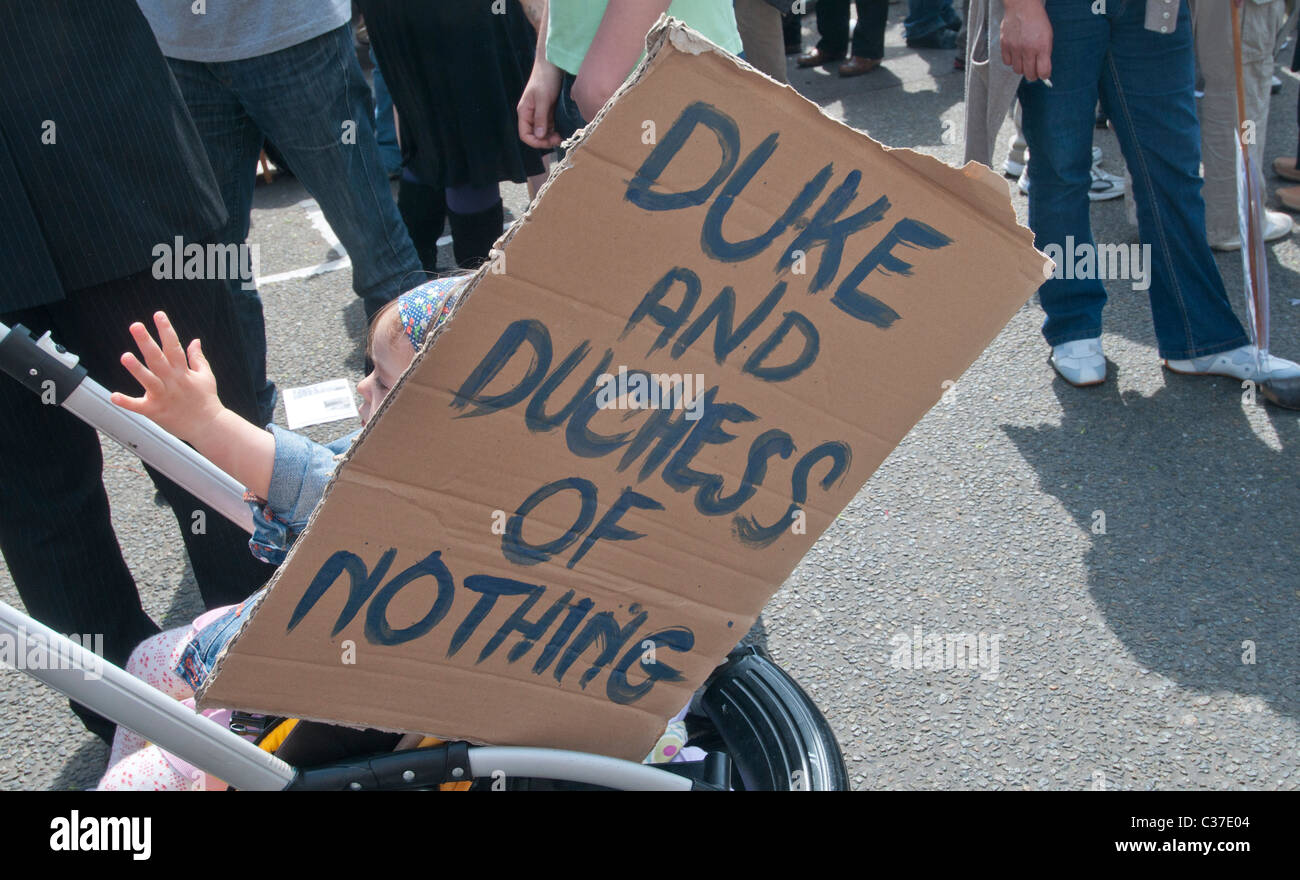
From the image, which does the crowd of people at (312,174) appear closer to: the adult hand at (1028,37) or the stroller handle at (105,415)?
the adult hand at (1028,37)

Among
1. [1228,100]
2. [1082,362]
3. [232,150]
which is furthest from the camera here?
[1228,100]

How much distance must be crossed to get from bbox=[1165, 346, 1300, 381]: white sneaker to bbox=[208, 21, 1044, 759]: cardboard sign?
2.23 metres

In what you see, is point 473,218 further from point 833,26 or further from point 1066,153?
point 833,26

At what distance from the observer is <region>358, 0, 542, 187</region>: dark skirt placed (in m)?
3.32

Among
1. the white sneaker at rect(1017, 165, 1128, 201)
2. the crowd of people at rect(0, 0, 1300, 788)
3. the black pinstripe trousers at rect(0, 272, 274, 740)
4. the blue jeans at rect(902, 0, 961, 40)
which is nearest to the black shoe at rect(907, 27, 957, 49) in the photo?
the blue jeans at rect(902, 0, 961, 40)

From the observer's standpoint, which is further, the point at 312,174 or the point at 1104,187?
the point at 1104,187

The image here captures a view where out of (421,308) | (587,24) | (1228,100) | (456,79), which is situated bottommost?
(1228,100)

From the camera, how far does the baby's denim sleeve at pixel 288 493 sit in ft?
5.45

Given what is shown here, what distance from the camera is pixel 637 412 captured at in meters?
1.29

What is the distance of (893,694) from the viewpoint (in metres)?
2.32

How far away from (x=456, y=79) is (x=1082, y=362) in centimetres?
216

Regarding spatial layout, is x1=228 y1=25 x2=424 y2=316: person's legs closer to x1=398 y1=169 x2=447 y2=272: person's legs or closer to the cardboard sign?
x1=398 y1=169 x2=447 y2=272: person's legs

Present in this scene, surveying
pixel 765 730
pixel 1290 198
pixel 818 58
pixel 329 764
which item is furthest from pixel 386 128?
pixel 329 764
